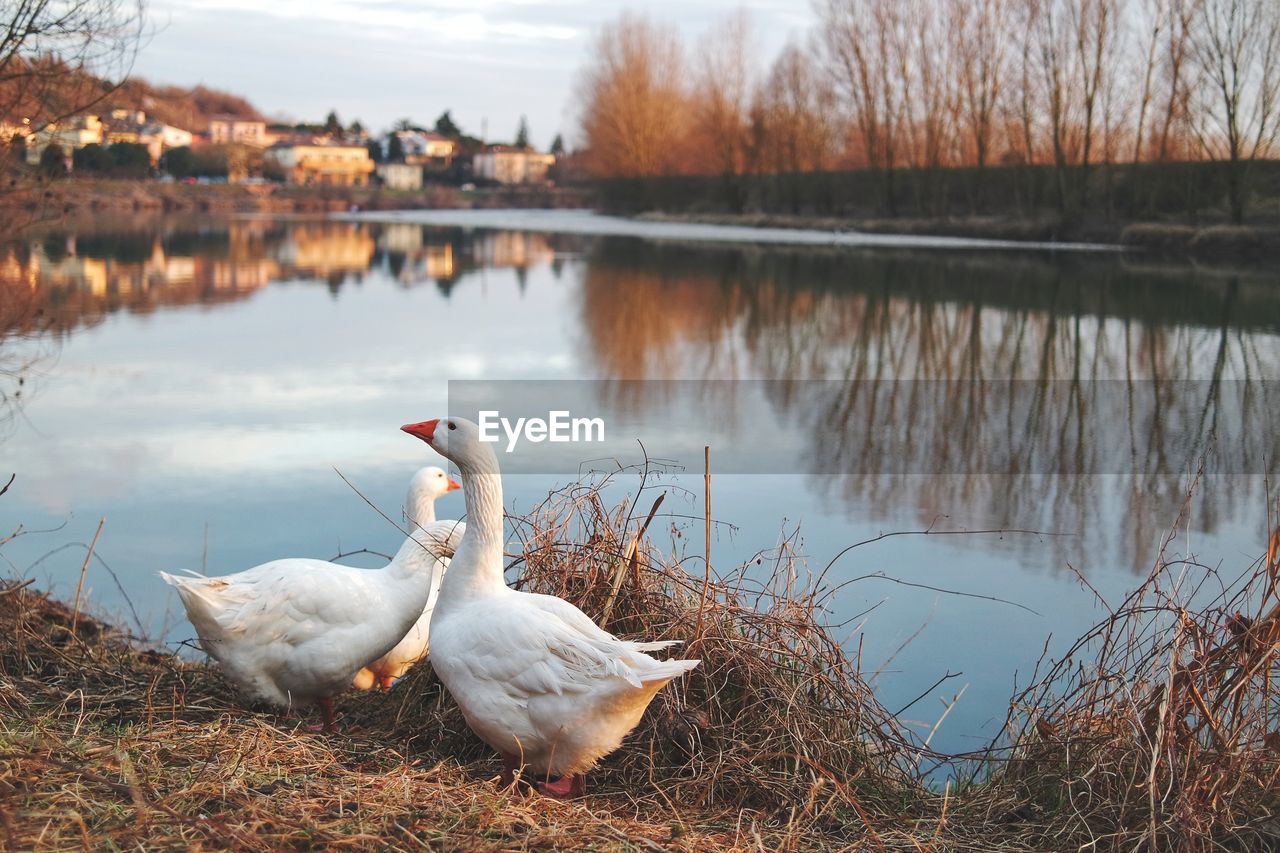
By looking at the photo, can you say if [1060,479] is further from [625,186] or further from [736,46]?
[625,186]

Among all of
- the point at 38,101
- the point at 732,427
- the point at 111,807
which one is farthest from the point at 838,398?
the point at 111,807

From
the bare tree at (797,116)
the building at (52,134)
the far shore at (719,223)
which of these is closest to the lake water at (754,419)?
the building at (52,134)

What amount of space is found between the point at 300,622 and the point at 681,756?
5.43 feet

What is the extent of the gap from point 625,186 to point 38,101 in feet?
212

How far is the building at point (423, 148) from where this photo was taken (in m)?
178

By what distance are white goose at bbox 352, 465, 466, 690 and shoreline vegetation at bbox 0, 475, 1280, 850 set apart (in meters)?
0.19

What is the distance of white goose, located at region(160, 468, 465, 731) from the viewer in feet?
14.9

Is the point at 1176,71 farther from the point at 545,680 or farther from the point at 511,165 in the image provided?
the point at 511,165

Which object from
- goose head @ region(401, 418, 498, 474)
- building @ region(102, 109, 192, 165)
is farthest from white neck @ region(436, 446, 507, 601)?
building @ region(102, 109, 192, 165)

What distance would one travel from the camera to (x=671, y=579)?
4.69 meters

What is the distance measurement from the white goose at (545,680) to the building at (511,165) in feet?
528

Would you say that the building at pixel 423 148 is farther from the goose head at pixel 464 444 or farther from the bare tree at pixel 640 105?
the goose head at pixel 464 444

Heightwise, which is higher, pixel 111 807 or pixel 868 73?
pixel 868 73

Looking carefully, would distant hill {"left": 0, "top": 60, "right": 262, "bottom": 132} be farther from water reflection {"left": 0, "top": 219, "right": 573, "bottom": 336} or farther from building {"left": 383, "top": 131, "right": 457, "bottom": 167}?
building {"left": 383, "top": 131, "right": 457, "bottom": 167}
